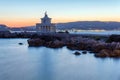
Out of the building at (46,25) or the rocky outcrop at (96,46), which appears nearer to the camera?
the rocky outcrop at (96,46)

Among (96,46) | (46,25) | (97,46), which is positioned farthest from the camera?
(46,25)

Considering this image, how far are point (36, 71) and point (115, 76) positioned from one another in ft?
14.9

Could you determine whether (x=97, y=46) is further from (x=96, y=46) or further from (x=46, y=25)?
(x=46, y=25)

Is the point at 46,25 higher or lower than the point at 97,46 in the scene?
higher

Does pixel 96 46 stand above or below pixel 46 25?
below

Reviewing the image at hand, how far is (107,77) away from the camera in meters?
16.7

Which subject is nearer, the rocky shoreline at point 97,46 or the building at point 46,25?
the rocky shoreline at point 97,46

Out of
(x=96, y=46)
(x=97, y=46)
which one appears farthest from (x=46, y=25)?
(x=97, y=46)

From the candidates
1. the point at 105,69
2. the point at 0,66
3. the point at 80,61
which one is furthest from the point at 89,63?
the point at 0,66

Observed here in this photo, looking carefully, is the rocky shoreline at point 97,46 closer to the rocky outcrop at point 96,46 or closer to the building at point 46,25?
Result: the rocky outcrop at point 96,46

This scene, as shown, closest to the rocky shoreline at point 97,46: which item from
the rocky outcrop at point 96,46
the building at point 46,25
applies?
the rocky outcrop at point 96,46

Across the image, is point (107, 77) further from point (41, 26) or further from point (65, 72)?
point (41, 26)

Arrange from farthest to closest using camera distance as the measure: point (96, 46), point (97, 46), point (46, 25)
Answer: point (46, 25)
point (96, 46)
point (97, 46)

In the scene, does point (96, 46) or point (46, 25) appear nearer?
point (96, 46)
